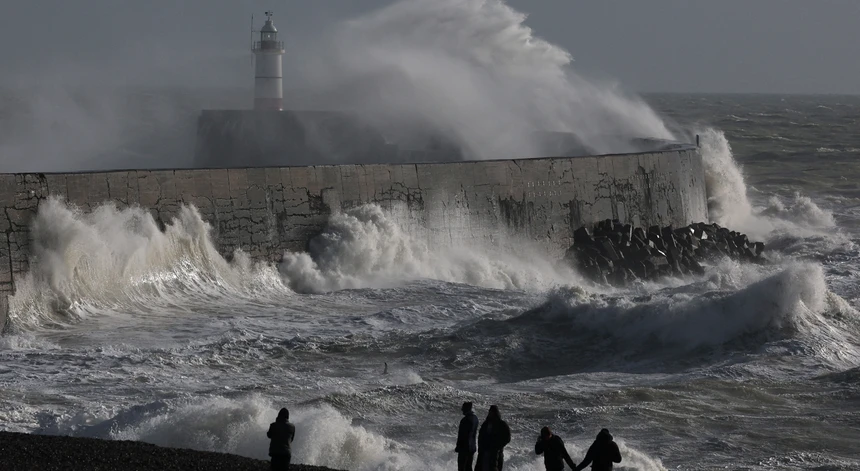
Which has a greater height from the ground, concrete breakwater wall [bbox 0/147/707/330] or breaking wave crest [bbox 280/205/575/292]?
concrete breakwater wall [bbox 0/147/707/330]

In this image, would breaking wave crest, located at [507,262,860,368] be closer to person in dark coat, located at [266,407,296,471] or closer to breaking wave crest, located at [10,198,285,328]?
breaking wave crest, located at [10,198,285,328]

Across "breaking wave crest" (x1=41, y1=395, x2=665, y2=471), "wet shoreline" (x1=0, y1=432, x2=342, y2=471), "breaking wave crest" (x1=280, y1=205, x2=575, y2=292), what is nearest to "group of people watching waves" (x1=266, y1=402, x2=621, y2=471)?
"wet shoreline" (x1=0, y1=432, x2=342, y2=471)

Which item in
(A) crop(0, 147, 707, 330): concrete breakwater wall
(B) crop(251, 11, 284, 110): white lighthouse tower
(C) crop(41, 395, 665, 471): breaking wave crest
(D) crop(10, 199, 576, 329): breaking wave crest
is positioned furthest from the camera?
(B) crop(251, 11, 284, 110): white lighthouse tower

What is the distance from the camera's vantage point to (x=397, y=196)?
Result: 1747cm

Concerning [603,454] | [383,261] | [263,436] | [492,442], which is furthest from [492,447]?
[383,261]

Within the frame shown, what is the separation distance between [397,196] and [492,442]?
34.2 ft

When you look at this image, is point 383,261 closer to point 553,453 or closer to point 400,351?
point 400,351

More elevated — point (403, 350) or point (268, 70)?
point (268, 70)

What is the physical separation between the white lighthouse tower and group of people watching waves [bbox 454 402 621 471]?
2338 centimetres

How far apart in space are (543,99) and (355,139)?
4.69 m

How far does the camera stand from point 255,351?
1205 centimetres

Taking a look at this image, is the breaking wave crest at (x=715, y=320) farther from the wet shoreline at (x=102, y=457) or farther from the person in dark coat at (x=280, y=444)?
the person in dark coat at (x=280, y=444)

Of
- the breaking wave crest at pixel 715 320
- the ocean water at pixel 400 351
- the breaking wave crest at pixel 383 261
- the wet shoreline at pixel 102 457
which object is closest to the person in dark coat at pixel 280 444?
the wet shoreline at pixel 102 457

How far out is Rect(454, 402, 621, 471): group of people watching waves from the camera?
7023mm
